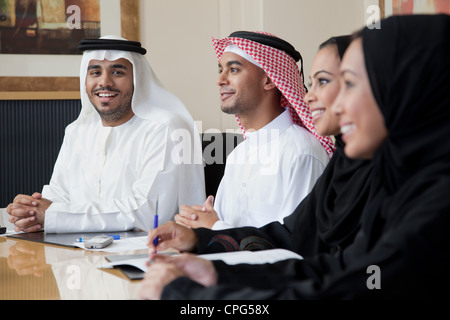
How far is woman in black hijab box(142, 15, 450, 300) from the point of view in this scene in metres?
1.08

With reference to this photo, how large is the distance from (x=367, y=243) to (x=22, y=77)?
415 centimetres

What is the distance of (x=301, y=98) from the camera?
106 inches

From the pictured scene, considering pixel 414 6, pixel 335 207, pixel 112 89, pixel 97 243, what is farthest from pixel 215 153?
pixel 335 207

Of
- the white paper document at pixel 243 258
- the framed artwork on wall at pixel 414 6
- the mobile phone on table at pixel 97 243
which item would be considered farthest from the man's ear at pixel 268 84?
the white paper document at pixel 243 258

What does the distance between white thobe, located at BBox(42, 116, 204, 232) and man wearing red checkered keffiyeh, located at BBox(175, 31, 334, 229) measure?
330mm

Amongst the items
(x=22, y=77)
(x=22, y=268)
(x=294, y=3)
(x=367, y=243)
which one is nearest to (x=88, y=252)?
(x=22, y=268)

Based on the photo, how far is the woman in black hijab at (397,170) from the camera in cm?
108

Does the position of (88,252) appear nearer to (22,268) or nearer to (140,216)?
(22,268)

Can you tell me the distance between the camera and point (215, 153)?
12.2 ft

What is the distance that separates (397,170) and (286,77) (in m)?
1.59

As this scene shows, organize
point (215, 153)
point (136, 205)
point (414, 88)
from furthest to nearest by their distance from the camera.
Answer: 1. point (215, 153)
2. point (136, 205)
3. point (414, 88)

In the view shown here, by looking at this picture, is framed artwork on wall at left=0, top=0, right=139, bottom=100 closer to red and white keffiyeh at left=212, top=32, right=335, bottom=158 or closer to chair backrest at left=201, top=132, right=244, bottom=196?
chair backrest at left=201, top=132, right=244, bottom=196

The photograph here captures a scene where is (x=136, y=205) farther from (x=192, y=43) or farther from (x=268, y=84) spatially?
(x=192, y=43)
